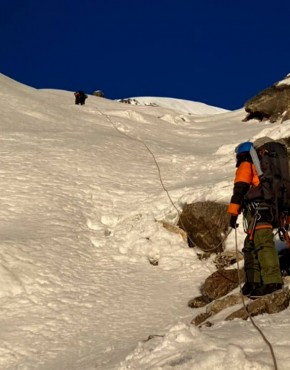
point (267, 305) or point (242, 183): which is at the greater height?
point (242, 183)

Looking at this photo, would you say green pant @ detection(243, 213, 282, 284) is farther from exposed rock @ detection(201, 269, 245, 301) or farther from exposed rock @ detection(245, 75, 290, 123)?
exposed rock @ detection(245, 75, 290, 123)

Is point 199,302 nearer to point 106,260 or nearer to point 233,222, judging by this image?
point 233,222

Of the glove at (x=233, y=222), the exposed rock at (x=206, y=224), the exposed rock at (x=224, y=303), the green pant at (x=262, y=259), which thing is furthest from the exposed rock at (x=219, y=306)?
the exposed rock at (x=206, y=224)

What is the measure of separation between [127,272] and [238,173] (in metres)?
3.55

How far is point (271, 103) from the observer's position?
28.3 metres

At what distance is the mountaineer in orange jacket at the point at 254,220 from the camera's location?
7035 mm

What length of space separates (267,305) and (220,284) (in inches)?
91.6

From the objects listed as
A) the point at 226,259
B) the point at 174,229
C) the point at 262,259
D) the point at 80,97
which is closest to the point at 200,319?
the point at 262,259

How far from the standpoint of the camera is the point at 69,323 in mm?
7867

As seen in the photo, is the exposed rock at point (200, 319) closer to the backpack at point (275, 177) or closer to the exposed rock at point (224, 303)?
the exposed rock at point (224, 303)

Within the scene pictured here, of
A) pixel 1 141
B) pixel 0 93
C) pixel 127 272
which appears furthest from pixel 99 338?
pixel 0 93

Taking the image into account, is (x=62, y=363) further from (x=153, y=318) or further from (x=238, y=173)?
(x=238, y=173)

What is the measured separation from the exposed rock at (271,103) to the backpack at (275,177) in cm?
2039

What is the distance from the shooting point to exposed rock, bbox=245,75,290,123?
27719 mm
